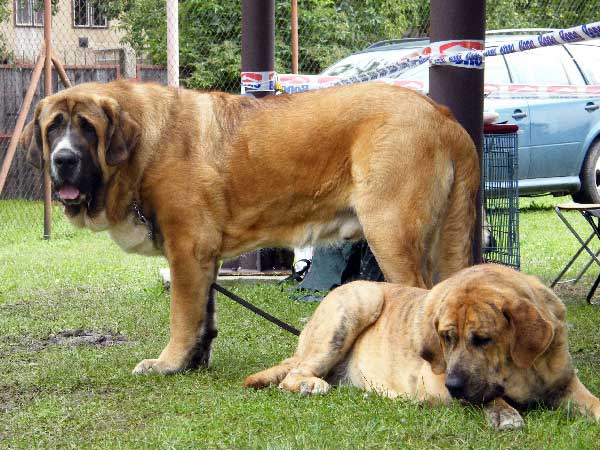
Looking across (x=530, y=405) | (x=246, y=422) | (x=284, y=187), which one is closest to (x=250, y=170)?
(x=284, y=187)

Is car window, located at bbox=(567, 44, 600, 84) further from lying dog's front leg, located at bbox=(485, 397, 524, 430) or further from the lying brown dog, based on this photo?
lying dog's front leg, located at bbox=(485, 397, 524, 430)

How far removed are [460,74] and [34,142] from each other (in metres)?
2.62

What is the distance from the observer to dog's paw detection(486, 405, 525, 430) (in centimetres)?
381

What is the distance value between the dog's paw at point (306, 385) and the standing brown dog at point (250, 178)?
2.89 ft

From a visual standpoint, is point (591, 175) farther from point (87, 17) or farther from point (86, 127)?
point (87, 17)

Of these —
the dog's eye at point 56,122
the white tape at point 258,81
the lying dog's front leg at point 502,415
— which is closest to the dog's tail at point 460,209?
the lying dog's front leg at point 502,415

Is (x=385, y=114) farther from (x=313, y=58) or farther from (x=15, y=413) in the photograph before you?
(x=313, y=58)

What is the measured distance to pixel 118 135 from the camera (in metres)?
5.29

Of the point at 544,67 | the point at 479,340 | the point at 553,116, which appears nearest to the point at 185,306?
the point at 479,340

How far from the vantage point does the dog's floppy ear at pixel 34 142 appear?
539 cm

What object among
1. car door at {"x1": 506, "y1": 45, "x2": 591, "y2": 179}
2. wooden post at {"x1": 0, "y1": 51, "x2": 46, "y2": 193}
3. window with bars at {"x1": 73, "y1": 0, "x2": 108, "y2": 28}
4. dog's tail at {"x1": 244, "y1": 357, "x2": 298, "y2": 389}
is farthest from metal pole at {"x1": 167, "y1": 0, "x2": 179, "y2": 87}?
window with bars at {"x1": 73, "y1": 0, "x2": 108, "y2": 28}

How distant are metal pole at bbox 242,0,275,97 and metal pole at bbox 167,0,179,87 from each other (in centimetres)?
240

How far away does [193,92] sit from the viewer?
19.1 ft

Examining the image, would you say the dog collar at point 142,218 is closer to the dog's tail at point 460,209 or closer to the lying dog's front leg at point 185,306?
the lying dog's front leg at point 185,306
